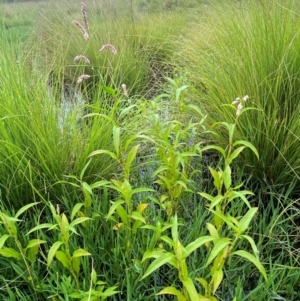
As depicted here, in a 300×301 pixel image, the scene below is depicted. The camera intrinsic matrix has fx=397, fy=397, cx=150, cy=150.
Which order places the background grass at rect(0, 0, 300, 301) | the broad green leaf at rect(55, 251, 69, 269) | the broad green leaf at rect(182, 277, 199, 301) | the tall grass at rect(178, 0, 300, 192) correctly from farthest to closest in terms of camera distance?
the tall grass at rect(178, 0, 300, 192), the background grass at rect(0, 0, 300, 301), the broad green leaf at rect(55, 251, 69, 269), the broad green leaf at rect(182, 277, 199, 301)

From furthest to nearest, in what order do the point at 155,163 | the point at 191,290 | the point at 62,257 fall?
the point at 155,163 < the point at 62,257 < the point at 191,290

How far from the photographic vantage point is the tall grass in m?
1.30

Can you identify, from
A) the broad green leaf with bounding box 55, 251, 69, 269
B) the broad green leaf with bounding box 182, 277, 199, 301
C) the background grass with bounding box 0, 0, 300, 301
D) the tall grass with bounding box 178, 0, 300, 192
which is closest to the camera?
the broad green leaf with bounding box 182, 277, 199, 301

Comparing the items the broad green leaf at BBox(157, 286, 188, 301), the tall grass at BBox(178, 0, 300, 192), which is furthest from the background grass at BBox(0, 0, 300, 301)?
the broad green leaf at BBox(157, 286, 188, 301)

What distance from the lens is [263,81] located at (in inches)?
55.5

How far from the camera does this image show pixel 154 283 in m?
0.92

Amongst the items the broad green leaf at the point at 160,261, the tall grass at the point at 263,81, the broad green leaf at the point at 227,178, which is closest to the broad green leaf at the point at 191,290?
the broad green leaf at the point at 160,261

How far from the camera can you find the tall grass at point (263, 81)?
1.30 m

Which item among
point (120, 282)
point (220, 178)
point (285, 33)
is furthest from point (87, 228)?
point (285, 33)

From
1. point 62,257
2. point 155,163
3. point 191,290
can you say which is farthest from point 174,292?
point 155,163

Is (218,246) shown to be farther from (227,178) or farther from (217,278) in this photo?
(227,178)

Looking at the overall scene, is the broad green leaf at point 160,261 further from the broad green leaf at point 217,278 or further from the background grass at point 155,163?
the background grass at point 155,163

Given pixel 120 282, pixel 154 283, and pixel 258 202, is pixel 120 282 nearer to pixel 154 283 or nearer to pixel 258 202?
pixel 154 283

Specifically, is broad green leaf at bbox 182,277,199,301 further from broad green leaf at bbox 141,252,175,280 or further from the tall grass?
A: the tall grass
